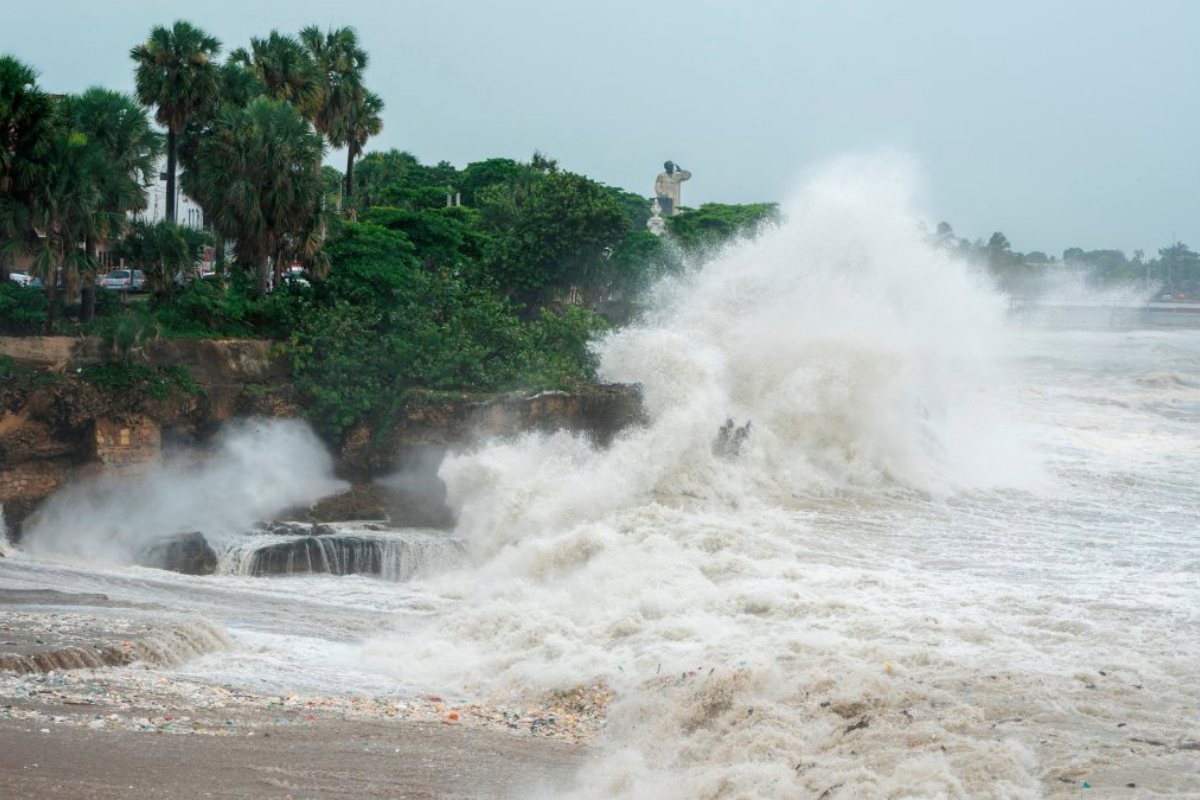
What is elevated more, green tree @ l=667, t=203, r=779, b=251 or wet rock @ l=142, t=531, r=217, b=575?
green tree @ l=667, t=203, r=779, b=251

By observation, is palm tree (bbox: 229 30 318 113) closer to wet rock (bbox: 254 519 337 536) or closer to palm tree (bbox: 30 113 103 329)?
palm tree (bbox: 30 113 103 329)

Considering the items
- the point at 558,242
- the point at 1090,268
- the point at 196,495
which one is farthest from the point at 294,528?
the point at 1090,268

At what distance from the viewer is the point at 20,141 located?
86.6 ft

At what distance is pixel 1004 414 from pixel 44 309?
25.2 metres

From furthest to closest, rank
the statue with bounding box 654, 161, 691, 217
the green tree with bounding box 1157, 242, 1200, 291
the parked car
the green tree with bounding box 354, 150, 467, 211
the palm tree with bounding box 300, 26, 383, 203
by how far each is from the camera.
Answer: the green tree with bounding box 1157, 242, 1200, 291
the statue with bounding box 654, 161, 691, 217
the green tree with bounding box 354, 150, 467, 211
the palm tree with bounding box 300, 26, 383, 203
the parked car

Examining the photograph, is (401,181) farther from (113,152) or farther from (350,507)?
(350,507)

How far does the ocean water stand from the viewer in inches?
461

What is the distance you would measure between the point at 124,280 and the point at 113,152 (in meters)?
8.31

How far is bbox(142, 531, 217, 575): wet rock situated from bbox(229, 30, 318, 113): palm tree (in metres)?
17.1

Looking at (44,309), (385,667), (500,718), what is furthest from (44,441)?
(500,718)

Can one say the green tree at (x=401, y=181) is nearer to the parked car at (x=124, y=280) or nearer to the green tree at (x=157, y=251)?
the parked car at (x=124, y=280)

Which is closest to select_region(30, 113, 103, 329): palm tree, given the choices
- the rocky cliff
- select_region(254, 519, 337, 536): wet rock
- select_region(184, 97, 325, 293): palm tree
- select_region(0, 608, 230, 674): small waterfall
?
the rocky cliff

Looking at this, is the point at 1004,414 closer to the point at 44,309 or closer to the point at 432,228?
the point at 432,228

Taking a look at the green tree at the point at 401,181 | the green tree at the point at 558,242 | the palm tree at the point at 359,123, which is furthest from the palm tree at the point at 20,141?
the green tree at the point at 401,181
